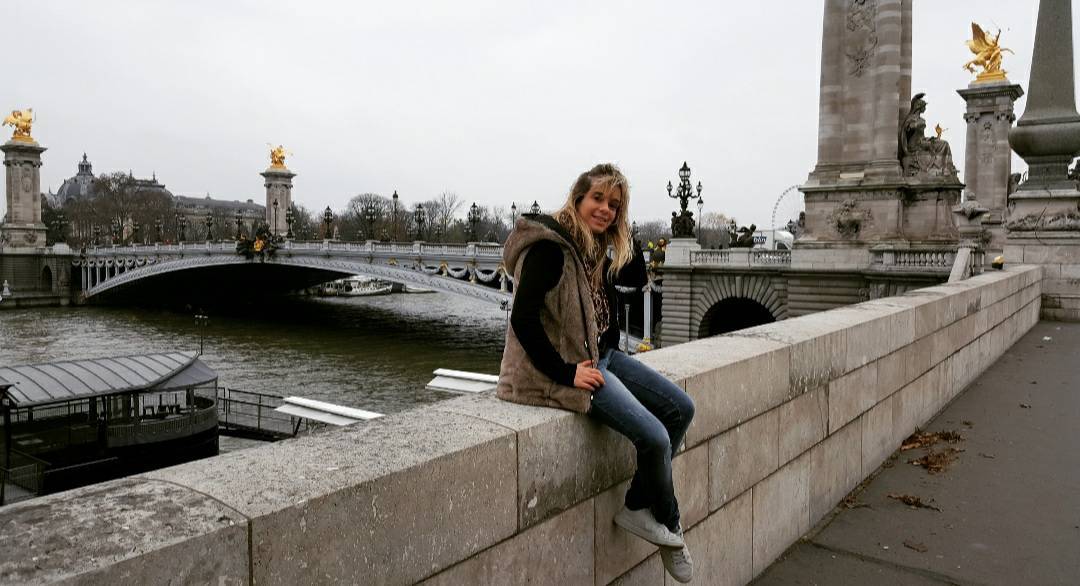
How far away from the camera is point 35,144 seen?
7719cm

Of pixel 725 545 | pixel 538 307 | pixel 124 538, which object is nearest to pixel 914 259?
pixel 725 545

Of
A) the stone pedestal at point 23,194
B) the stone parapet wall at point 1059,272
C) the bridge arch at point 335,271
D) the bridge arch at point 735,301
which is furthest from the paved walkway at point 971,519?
the stone pedestal at point 23,194

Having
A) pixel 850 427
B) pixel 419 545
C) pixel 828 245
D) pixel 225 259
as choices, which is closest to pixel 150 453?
pixel 850 427

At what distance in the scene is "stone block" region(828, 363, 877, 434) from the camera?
15.2 ft

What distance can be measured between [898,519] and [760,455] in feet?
3.75

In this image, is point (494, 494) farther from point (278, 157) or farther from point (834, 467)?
point (278, 157)

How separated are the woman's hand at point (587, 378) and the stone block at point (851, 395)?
2.41 m

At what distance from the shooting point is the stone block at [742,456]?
3539 millimetres

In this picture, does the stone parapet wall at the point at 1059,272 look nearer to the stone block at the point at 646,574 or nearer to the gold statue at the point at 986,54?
the stone block at the point at 646,574

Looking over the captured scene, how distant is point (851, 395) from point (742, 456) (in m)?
1.51

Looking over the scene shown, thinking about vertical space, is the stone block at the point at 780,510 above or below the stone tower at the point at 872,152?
below

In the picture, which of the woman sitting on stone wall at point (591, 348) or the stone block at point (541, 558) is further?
the woman sitting on stone wall at point (591, 348)

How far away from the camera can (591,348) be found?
2.79 m

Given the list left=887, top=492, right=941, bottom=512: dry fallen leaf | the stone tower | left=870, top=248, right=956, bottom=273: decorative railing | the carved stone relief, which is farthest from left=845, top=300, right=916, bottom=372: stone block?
the carved stone relief
